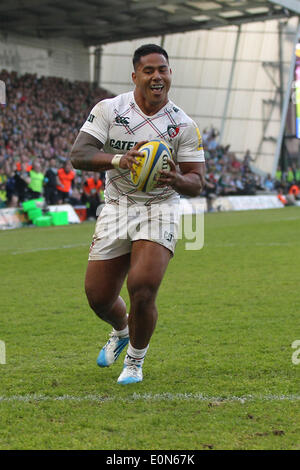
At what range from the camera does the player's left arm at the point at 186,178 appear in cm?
468

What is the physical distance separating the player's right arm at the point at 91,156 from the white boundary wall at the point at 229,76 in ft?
124

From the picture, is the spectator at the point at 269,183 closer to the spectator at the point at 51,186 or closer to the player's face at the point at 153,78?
the spectator at the point at 51,186

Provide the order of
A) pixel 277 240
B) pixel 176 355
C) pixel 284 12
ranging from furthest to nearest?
pixel 284 12 → pixel 277 240 → pixel 176 355

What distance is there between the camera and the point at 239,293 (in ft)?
29.5

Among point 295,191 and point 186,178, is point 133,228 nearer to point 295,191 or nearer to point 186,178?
point 186,178

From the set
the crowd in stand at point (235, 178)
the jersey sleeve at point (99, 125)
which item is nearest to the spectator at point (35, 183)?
the crowd in stand at point (235, 178)

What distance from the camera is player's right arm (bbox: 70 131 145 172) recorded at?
15.8ft

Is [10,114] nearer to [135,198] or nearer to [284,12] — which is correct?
[284,12]

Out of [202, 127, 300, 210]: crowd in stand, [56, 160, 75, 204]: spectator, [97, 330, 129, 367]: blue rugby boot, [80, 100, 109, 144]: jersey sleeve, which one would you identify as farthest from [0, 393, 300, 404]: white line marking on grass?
[202, 127, 300, 210]: crowd in stand

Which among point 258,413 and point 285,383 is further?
point 285,383

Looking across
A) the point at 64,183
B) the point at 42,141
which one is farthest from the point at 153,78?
the point at 42,141

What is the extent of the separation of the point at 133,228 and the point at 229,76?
39920 millimetres

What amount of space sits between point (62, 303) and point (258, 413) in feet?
14.9
